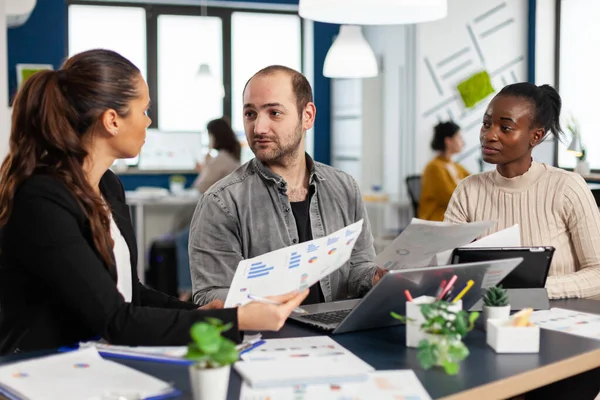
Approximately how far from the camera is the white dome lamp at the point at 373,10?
1978 mm

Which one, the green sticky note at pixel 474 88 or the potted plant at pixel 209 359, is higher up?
the green sticky note at pixel 474 88

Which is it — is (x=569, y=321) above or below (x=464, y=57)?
below

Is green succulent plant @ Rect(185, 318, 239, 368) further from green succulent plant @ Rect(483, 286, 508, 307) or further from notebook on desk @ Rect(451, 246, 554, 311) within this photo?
notebook on desk @ Rect(451, 246, 554, 311)

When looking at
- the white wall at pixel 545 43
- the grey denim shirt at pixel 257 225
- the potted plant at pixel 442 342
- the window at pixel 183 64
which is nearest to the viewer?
the potted plant at pixel 442 342

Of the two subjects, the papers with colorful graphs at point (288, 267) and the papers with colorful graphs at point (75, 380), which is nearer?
the papers with colorful graphs at point (75, 380)

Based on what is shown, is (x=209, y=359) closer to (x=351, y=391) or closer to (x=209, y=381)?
(x=209, y=381)

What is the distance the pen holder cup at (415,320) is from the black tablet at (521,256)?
0.31 m

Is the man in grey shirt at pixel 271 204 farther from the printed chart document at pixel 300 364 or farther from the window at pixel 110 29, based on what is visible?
the window at pixel 110 29

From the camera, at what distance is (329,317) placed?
1.94 m

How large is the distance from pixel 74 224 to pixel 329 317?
0.65 meters

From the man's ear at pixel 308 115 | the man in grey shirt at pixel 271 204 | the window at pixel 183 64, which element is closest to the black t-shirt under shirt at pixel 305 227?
the man in grey shirt at pixel 271 204

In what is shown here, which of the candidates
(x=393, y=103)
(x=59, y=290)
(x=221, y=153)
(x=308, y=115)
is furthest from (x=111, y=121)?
(x=393, y=103)

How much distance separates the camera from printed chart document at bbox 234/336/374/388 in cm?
138

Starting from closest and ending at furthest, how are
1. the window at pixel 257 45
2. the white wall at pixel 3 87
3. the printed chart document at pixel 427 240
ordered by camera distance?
1. the printed chart document at pixel 427 240
2. the white wall at pixel 3 87
3. the window at pixel 257 45
